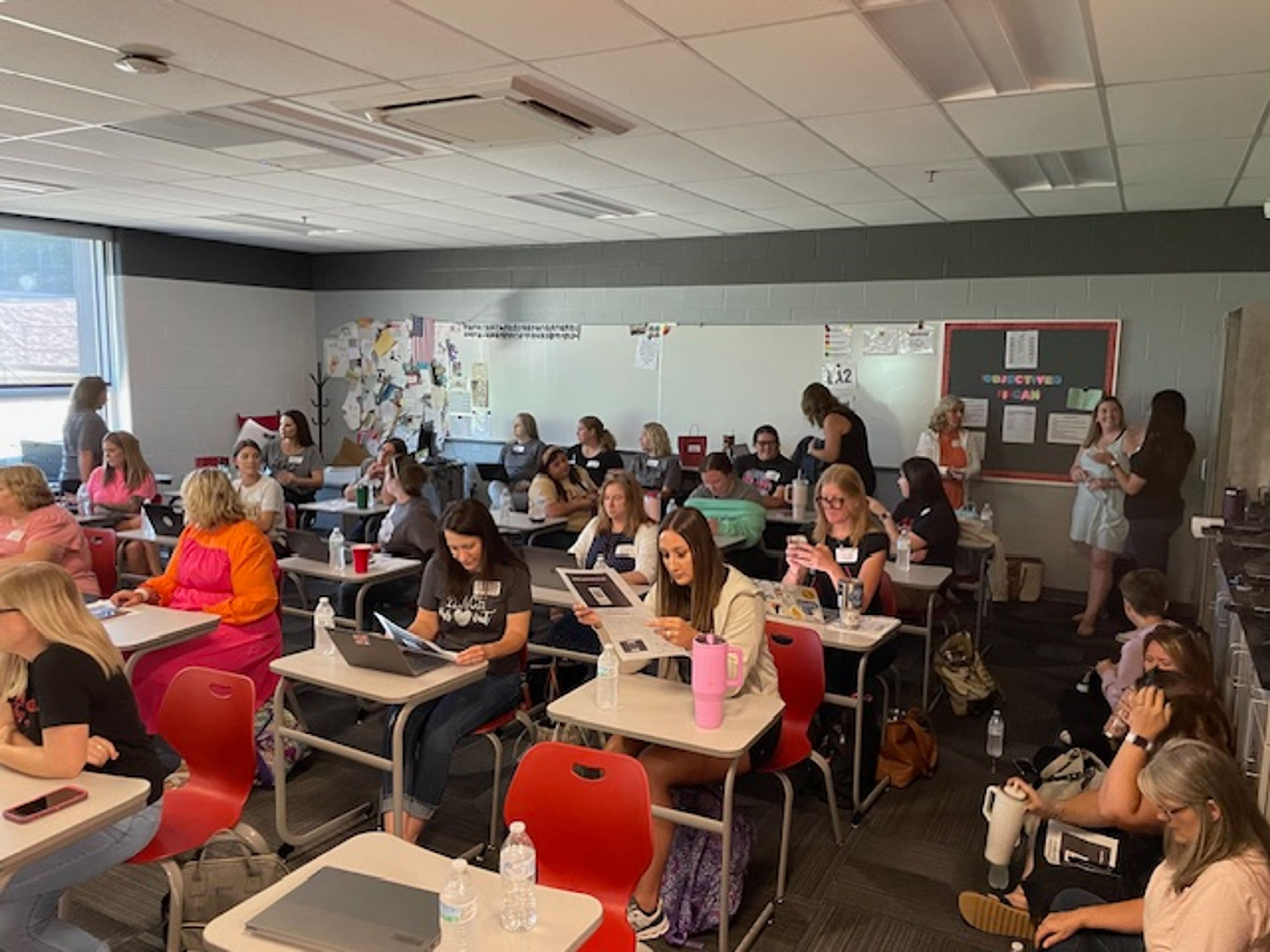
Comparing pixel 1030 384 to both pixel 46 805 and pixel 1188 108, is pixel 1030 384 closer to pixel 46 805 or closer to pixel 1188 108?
pixel 1188 108

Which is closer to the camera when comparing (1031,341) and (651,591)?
(651,591)

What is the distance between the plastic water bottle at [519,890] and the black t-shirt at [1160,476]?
5.57 metres

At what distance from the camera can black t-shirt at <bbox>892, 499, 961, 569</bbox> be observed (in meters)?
5.16

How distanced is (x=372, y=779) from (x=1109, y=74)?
157 inches

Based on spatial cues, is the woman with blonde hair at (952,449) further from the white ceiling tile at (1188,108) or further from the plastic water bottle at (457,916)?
the plastic water bottle at (457,916)

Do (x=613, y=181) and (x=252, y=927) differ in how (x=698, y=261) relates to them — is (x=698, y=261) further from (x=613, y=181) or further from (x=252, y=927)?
(x=252, y=927)

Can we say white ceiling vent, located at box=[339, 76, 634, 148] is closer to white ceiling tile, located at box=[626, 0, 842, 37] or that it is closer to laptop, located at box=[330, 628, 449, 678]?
white ceiling tile, located at box=[626, 0, 842, 37]

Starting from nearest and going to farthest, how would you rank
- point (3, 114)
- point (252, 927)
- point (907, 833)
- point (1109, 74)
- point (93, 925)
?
1. point (252, 927)
2. point (93, 925)
3. point (1109, 74)
4. point (907, 833)
5. point (3, 114)

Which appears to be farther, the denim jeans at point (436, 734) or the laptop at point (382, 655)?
the denim jeans at point (436, 734)

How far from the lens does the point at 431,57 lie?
314cm

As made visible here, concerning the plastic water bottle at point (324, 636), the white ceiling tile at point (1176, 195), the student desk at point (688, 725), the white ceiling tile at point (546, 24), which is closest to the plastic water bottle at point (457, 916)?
the student desk at point (688, 725)

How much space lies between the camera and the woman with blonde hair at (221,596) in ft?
12.3

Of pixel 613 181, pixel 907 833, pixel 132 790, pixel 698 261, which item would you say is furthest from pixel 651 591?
pixel 698 261

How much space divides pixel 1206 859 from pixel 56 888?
268cm
